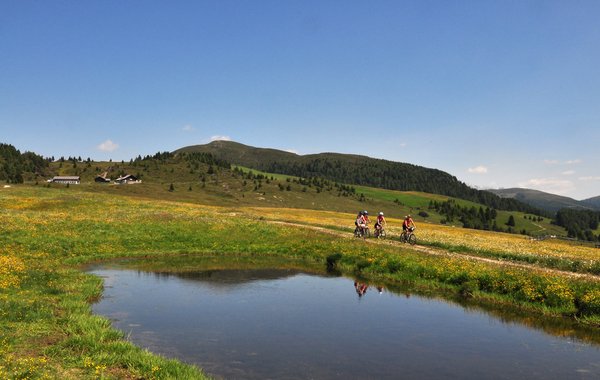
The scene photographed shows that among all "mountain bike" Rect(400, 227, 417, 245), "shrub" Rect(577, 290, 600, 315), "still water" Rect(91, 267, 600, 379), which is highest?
"mountain bike" Rect(400, 227, 417, 245)

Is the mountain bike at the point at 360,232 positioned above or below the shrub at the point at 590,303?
above

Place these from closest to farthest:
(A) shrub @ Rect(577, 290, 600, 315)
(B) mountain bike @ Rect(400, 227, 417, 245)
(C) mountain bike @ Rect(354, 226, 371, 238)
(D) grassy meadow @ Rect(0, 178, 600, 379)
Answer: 1. (D) grassy meadow @ Rect(0, 178, 600, 379)
2. (A) shrub @ Rect(577, 290, 600, 315)
3. (B) mountain bike @ Rect(400, 227, 417, 245)
4. (C) mountain bike @ Rect(354, 226, 371, 238)

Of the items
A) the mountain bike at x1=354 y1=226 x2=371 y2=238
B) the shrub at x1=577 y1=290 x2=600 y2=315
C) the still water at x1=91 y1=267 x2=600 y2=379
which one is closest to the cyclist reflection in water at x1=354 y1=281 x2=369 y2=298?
the still water at x1=91 y1=267 x2=600 y2=379

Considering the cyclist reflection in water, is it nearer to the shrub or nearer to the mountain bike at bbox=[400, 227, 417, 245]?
the shrub

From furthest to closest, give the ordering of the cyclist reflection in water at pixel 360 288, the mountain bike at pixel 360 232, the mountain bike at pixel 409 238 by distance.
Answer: the mountain bike at pixel 360 232 < the mountain bike at pixel 409 238 < the cyclist reflection in water at pixel 360 288

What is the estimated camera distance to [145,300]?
22.8m

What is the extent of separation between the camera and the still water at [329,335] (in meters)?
14.3

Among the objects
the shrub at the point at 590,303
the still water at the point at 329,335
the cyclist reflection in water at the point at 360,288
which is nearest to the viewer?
the still water at the point at 329,335

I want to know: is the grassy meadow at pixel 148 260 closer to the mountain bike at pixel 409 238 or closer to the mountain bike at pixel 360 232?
the mountain bike at pixel 409 238

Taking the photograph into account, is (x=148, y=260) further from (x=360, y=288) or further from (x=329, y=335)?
(x=329, y=335)

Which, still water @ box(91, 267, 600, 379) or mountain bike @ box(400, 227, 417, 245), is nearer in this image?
still water @ box(91, 267, 600, 379)

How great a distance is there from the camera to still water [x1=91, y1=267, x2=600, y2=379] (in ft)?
46.9

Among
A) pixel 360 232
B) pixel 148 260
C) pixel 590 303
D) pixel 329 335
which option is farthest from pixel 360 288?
pixel 360 232

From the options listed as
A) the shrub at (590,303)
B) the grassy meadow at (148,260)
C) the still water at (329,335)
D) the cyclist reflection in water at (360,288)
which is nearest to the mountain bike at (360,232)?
the grassy meadow at (148,260)
